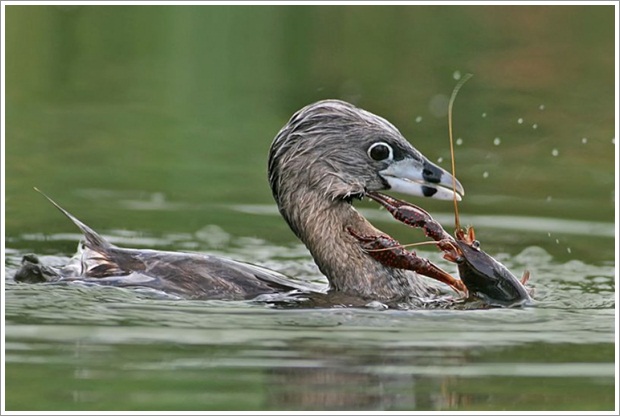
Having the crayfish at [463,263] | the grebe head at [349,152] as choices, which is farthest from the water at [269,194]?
the grebe head at [349,152]

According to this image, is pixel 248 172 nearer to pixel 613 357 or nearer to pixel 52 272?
pixel 52 272

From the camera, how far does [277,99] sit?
54.2 ft

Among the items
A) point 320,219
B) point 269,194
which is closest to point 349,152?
point 320,219

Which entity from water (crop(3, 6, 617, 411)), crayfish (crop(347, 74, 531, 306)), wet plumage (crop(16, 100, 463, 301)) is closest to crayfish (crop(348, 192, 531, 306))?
crayfish (crop(347, 74, 531, 306))

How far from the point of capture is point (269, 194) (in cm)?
1314

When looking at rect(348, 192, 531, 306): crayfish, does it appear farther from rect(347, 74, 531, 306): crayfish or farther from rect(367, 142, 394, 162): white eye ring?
rect(367, 142, 394, 162): white eye ring

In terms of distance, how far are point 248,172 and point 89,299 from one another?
447 cm

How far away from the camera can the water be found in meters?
7.82

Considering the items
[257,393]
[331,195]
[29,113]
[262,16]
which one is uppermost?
[262,16]

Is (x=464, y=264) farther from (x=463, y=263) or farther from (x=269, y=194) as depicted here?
(x=269, y=194)

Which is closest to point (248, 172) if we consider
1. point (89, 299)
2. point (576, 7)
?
point (89, 299)

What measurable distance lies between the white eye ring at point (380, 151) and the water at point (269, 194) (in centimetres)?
103

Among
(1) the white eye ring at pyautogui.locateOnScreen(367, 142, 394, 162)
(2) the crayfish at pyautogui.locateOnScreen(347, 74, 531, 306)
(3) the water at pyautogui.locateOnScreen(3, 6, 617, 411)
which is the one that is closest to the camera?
(3) the water at pyautogui.locateOnScreen(3, 6, 617, 411)

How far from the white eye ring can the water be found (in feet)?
3.37
